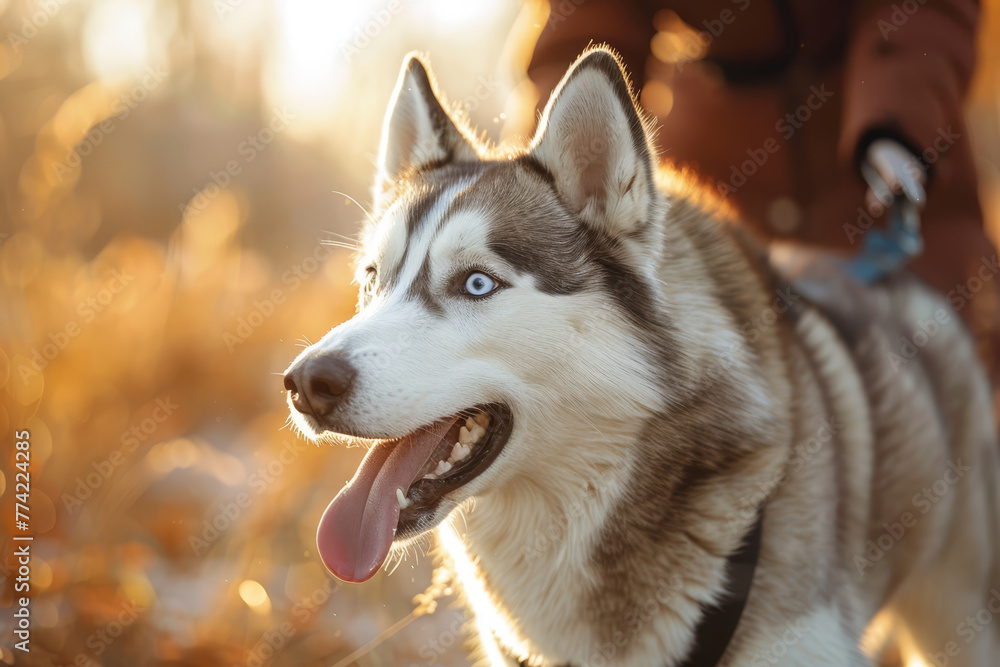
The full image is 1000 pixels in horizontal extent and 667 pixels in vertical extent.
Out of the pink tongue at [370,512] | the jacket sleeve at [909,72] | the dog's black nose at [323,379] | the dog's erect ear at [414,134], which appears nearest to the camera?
the dog's black nose at [323,379]

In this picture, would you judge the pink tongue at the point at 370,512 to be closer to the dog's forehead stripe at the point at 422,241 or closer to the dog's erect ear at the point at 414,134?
the dog's forehead stripe at the point at 422,241

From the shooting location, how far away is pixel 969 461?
2391mm

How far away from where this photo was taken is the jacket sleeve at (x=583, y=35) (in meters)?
2.53

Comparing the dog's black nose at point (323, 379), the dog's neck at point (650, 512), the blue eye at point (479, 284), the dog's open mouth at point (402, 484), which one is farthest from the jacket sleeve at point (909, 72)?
the dog's black nose at point (323, 379)

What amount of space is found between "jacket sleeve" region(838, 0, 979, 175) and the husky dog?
0.75 m

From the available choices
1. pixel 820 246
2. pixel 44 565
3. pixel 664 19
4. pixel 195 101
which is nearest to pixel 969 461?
pixel 820 246

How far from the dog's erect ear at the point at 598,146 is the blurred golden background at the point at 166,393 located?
0.70 m

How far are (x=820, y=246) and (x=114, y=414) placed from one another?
12.0 ft

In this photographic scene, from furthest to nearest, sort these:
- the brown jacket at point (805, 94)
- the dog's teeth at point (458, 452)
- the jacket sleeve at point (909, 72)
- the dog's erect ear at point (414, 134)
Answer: the brown jacket at point (805, 94)
the jacket sleeve at point (909, 72)
the dog's erect ear at point (414, 134)
the dog's teeth at point (458, 452)

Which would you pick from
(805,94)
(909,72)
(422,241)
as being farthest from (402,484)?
(805,94)

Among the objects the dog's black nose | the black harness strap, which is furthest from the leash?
the dog's black nose

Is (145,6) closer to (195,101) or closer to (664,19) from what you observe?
(195,101)

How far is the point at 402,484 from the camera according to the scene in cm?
171

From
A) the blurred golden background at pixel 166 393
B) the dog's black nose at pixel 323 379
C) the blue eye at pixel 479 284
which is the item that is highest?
the blue eye at pixel 479 284
